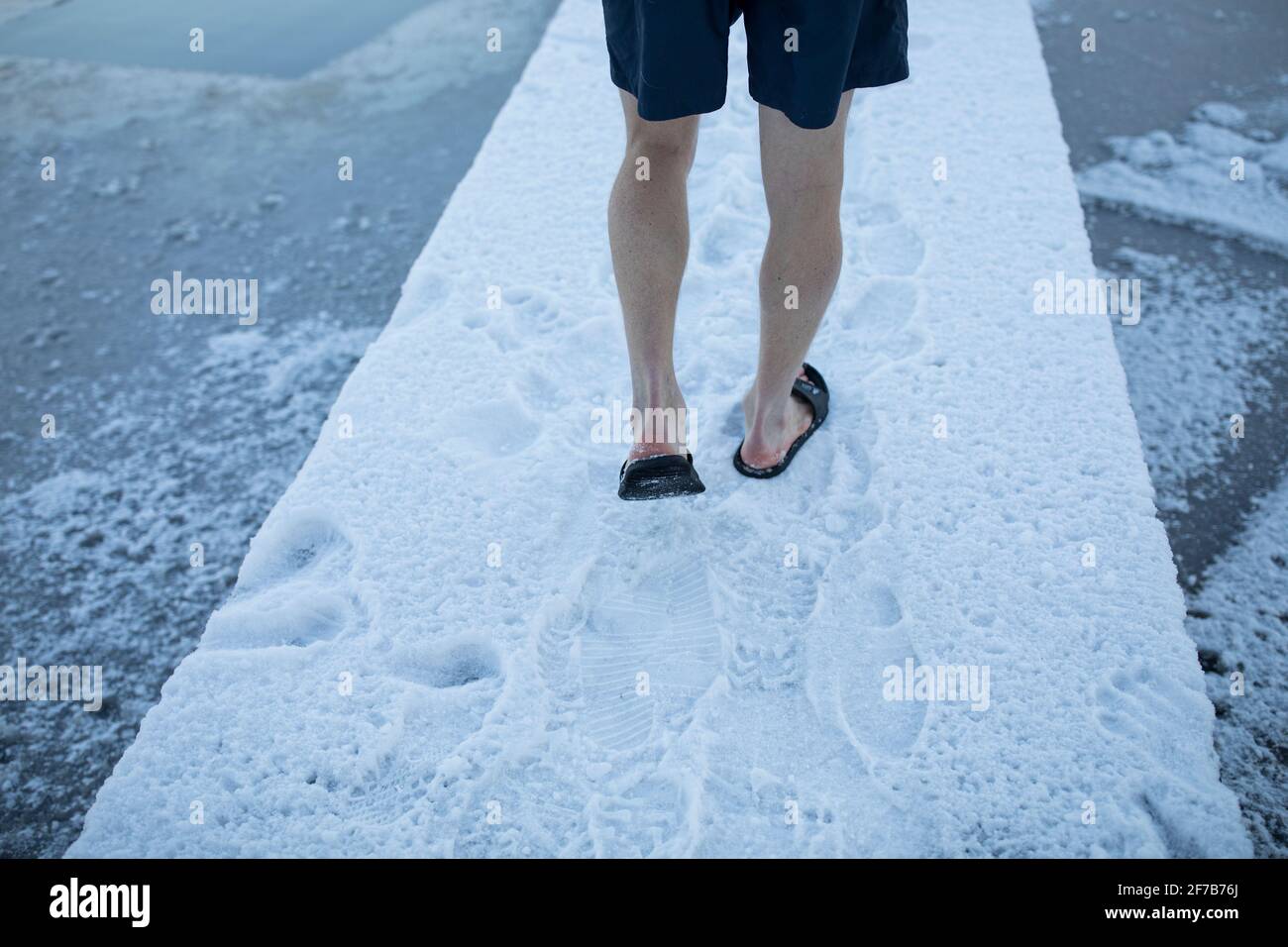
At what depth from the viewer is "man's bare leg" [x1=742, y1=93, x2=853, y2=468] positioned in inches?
45.0

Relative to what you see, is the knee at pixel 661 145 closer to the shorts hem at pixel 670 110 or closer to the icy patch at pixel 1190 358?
the shorts hem at pixel 670 110

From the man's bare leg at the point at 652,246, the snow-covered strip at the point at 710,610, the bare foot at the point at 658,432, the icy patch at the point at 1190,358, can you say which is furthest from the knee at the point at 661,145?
the icy patch at the point at 1190,358

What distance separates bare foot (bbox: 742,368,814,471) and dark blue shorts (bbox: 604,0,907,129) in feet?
1.58

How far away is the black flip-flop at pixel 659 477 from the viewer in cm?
132

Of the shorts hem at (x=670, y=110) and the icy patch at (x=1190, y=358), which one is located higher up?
the shorts hem at (x=670, y=110)

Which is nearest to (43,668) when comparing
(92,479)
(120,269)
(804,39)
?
(92,479)

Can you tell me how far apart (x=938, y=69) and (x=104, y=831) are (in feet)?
8.42

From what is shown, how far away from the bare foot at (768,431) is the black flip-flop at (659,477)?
0.16 metres

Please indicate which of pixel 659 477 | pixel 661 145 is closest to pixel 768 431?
pixel 659 477

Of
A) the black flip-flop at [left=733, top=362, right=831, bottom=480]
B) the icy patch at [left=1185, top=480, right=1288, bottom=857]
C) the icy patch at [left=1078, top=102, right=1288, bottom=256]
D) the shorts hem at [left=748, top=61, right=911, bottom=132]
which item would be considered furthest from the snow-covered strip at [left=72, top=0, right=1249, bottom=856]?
the shorts hem at [left=748, top=61, right=911, bottom=132]

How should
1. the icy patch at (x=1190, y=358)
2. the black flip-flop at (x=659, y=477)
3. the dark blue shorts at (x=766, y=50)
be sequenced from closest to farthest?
the dark blue shorts at (x=766, y=50) < the black flip-flop at (x=659, y=477) < the icy patch at (x=1190, y=358)

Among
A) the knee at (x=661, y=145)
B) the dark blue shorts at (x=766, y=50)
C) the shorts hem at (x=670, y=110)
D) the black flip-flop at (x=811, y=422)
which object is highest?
the dark blue shorts at (x=766, y=50)

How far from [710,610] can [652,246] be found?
541 mm

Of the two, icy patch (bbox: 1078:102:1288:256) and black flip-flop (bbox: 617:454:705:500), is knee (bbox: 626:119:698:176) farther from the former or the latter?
icy patch (bbox: 1078:102:1288:256)
